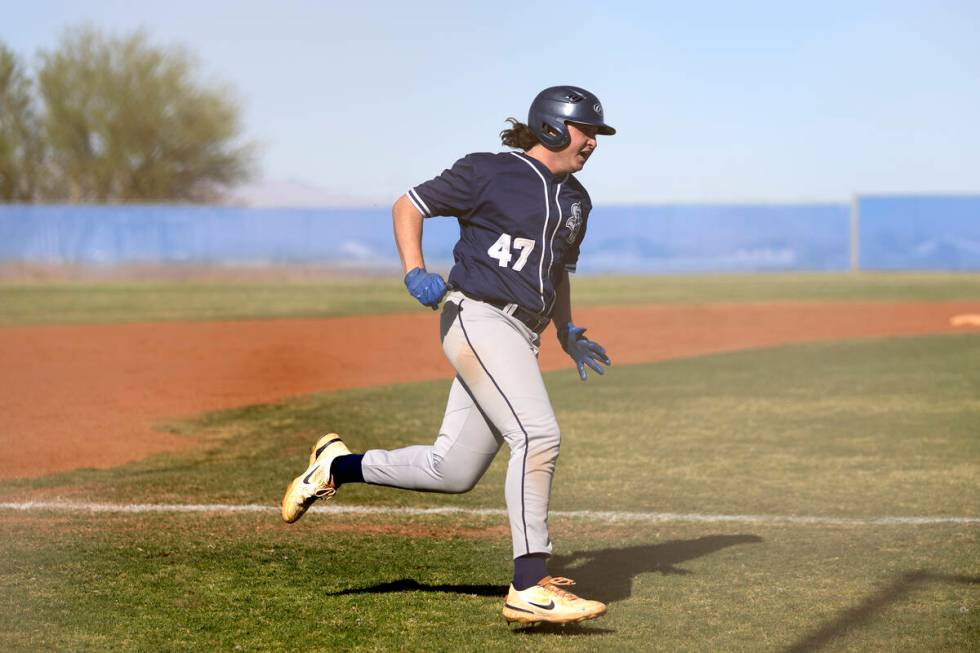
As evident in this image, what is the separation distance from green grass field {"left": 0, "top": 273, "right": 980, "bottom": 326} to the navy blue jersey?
59.9ft

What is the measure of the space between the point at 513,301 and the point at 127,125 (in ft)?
178

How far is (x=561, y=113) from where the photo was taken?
479 centimetres

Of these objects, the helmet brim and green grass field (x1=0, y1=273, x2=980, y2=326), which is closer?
the helmet brim

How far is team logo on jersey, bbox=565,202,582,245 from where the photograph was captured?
15.9 feet

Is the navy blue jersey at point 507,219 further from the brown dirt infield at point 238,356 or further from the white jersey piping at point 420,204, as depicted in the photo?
the brown dirt infield at point 238,356

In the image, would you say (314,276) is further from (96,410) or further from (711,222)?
(96,410)

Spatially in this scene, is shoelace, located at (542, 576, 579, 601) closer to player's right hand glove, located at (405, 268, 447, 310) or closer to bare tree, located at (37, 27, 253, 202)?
player's right hand glove, located at (405, 268, 447, 310)

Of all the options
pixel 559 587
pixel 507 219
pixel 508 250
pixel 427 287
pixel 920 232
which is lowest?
pixel 559 587

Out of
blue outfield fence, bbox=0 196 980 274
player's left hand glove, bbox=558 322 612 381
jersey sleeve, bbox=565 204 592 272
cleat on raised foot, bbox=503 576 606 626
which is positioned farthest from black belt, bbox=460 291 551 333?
blue outfield fence, bbox=0 196 980 274

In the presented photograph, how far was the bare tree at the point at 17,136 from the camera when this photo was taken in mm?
55156

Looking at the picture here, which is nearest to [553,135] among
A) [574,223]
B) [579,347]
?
[574,223]

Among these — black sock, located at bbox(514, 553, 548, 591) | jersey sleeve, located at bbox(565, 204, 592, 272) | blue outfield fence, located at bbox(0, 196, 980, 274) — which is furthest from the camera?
blue outfield fence, located at bbox(0, 196, 980, 274)

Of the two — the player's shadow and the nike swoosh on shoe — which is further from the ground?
the nike swoosh on shoe

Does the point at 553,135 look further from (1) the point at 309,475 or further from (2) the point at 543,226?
(1) the point at 309,475
